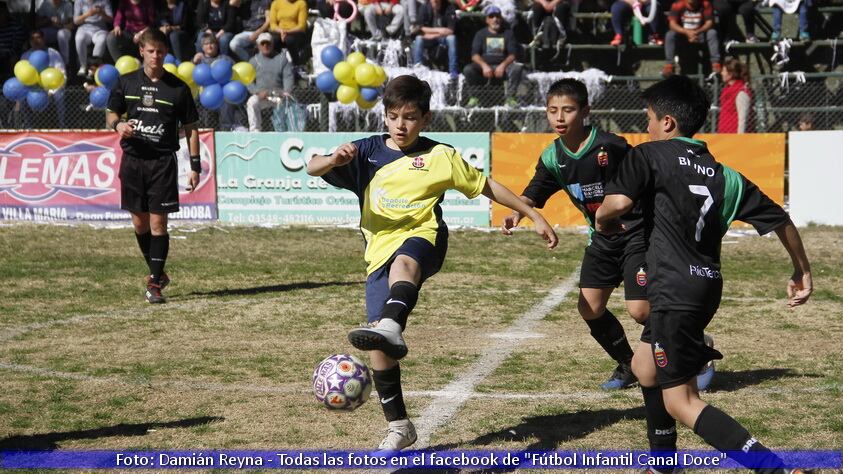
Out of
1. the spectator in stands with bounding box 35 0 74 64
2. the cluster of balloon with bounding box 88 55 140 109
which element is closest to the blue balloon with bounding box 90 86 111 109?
the cluster of balloon with bounding box 88 55 140 109

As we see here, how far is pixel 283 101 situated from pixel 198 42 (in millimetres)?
3276

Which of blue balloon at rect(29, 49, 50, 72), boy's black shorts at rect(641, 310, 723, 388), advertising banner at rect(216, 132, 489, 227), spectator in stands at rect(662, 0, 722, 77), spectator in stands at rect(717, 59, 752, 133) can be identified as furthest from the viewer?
spectator in stands at rect(662, 0, 722, 77)

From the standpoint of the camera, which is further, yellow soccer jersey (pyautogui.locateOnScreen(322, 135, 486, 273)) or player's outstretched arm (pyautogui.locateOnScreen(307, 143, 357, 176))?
yellow soccer jersey (pyautogui.locateOnScreen(322, 135, 486, 273))

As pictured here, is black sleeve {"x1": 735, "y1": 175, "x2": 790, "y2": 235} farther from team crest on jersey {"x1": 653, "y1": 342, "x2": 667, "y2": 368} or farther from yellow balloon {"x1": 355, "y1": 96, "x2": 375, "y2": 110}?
yellow balloon {"x1": 355, "y1": 96, "x2": 375, "y2": 110}

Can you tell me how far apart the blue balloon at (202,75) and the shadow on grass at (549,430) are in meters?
13.2

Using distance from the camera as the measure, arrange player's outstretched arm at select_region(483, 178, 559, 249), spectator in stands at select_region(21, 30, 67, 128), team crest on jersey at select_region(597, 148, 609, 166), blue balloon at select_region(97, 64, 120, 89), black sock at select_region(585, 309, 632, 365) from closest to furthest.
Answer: player's outstretched arm at select_region(483, 178, 559, 249)
team crest on jersey at select_region(597, 148, 609, 166)
black sock at select_region(585, 309, 632, 365)
blue balloon at select_region(97, 64, 120, 89)
spectator in stands at select_region(21, 30, 67, 128)

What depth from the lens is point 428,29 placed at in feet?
69.1

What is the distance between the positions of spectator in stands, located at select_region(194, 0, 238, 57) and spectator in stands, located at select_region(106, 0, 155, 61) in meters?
0.94

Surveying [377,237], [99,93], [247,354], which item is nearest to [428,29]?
[99,93]

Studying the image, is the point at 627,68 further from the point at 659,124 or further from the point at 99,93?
the point at 659,124

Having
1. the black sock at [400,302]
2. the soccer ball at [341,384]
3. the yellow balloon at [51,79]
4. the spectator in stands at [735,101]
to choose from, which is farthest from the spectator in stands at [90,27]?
the soccer ball at [341,384]

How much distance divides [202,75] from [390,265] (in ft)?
43.4

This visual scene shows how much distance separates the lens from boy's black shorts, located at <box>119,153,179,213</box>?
11.2m

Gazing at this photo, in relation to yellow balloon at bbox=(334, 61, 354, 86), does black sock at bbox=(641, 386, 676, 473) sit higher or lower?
higher
